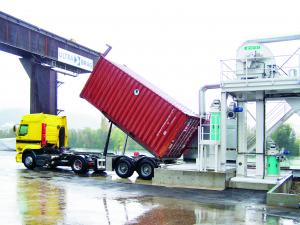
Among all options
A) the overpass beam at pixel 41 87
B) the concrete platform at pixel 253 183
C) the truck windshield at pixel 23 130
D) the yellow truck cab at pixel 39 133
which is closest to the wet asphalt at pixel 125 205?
the concrete platform at pixel 253 183

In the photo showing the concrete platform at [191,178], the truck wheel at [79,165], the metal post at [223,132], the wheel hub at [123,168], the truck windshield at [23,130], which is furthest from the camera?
the truck windshield at [23,130]

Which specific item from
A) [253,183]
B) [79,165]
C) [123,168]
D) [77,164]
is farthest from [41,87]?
[253,183]

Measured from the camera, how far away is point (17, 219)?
28.6 feet

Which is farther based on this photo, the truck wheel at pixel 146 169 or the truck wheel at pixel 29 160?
the truck wheel at pixel 29 160

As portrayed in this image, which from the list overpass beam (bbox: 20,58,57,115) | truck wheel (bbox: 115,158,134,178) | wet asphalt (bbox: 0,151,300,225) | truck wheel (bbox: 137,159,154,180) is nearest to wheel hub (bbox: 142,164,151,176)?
truck wheel (bbox: 137,159,154,180)

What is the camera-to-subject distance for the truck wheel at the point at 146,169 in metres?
16.7

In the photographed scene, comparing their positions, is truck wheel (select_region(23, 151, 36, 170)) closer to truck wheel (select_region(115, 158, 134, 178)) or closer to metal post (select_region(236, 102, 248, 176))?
truck wheel (select_region(115, 158, 134, 178))

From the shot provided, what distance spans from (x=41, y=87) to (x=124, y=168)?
1212 cm

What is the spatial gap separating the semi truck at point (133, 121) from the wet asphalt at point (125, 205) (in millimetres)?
1684

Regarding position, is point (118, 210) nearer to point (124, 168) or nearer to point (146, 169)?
point (146, 169)

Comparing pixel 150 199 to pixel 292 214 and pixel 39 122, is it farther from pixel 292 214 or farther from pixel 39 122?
pixel 39 122

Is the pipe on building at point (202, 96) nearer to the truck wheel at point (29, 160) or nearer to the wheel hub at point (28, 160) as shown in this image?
the truck wheel at point (29, 160)

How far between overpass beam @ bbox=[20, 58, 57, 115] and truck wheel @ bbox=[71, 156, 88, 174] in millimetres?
8825

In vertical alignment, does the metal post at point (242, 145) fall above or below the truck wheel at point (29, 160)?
above
